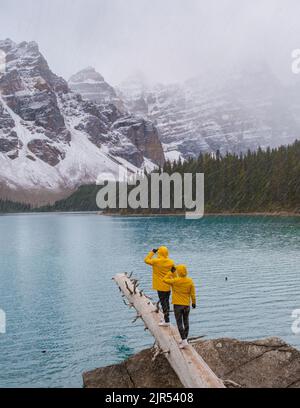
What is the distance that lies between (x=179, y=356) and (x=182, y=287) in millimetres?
2306

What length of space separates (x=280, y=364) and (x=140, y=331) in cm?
1102

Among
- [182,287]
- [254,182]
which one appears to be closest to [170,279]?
[182,287]

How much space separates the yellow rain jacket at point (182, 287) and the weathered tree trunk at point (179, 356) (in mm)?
1298

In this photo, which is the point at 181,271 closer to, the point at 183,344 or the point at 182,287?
the point at 182,287

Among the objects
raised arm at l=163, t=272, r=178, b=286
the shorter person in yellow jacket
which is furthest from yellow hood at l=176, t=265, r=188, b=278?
raised arm at l=163, t=272, r=178, b=286

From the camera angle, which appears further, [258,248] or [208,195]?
[208,195]

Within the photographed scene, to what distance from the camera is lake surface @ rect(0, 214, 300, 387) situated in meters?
22.5

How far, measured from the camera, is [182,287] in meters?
16.4

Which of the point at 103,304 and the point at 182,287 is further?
the point at 103,304
